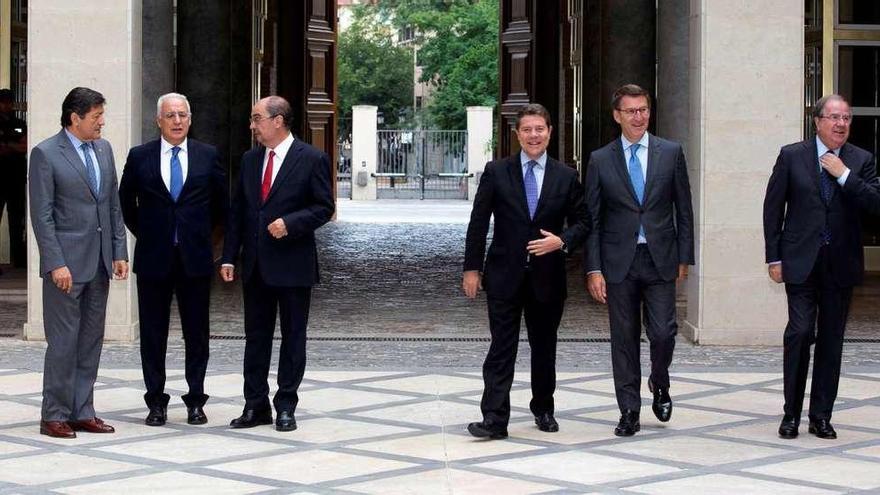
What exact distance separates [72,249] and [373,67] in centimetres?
6918

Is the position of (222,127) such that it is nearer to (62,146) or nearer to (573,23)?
(573,23)

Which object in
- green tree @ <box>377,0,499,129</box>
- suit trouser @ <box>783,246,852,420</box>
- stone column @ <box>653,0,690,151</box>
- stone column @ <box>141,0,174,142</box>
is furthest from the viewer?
green tree @ <box>377,0,499,129</box>

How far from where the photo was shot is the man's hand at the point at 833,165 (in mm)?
8898

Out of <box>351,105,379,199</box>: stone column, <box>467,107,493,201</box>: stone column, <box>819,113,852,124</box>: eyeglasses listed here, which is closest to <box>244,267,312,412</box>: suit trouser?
<box>819,113,852,124</box>: eyeglasses

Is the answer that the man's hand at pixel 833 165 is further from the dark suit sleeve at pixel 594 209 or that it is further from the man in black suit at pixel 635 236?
the dark suit sleeve at pixel 594 209

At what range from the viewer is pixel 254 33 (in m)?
22.5

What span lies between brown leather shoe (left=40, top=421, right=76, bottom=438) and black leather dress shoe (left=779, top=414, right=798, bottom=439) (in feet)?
11.7

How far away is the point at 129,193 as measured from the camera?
9.41 meters

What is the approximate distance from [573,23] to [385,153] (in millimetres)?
29193

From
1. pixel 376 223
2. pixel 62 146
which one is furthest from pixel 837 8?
pixel 376 223

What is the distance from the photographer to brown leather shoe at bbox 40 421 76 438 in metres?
8.91

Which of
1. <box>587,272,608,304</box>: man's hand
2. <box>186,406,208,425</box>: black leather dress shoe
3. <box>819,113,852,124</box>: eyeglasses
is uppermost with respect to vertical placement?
<box>819,113,852,124</box>: eyeglasses

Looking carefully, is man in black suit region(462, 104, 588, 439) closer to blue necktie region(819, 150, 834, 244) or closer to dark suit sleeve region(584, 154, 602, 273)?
dark suit sleeve region(584, 154, 602, 273)

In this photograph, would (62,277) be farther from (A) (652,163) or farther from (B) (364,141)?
(B) (364,141)
